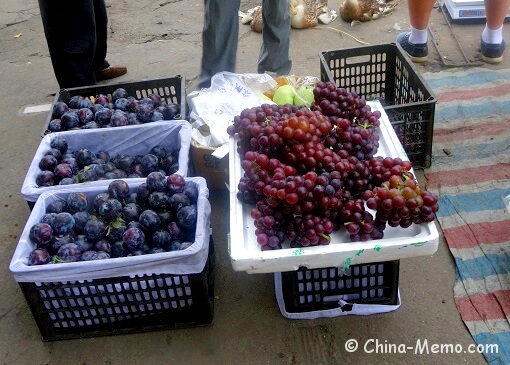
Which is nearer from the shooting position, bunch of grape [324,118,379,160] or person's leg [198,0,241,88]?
bunch of grape [324,118,379,160]

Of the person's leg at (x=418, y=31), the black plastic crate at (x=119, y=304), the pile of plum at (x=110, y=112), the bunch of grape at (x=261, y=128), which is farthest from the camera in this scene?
the person's leg at (x=418, y=31)

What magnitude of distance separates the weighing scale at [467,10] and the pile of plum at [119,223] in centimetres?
300

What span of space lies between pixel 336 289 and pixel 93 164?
3.89ft

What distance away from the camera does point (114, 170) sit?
2.38 m

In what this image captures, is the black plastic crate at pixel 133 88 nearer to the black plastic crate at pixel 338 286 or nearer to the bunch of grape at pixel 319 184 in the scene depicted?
the bunch of grape at pixel 319 184

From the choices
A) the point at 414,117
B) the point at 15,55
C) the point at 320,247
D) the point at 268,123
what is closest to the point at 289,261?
the point at 320,247

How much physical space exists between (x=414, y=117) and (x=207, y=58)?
1.25 meters

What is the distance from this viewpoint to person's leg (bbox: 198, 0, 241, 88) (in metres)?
2.99

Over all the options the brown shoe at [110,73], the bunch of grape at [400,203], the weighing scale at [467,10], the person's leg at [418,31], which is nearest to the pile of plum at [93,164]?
the bunch of grape at [400,203]

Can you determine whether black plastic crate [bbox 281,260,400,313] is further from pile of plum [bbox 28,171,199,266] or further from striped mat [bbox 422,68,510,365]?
pile of plum [bbox 28,171,199,266]

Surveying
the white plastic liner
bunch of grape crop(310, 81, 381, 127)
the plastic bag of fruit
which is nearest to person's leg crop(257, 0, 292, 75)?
the plastic bag of fruit

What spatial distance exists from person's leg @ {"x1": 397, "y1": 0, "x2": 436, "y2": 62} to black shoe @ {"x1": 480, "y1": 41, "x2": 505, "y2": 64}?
0.38 meters

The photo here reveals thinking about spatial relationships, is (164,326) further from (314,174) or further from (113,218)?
(314,174)

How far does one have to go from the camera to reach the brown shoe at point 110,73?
381 cm
